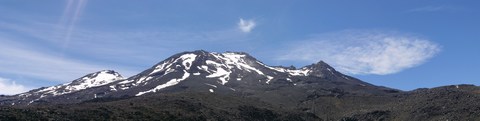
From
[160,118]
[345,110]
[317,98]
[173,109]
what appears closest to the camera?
[160,118]

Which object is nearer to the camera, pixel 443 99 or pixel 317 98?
pixel 443 99

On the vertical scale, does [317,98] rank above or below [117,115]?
above

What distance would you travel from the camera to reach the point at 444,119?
12825 cm

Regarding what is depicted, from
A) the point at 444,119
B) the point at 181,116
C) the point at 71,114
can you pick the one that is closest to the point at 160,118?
the point at 181,116

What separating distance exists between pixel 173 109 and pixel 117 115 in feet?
71.3

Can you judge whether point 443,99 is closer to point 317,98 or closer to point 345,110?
point 345,110

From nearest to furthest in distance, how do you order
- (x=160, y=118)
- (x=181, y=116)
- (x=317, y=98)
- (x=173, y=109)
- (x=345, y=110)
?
(x=160, y=118), (x=181, y=116), (x=173, y=109), (x=345, y=110), (x=317, y=98)

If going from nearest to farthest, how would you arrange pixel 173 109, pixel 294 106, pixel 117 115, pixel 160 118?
pixel 117 115
pixel 160 118
pixel 173 109
pixel 294 106

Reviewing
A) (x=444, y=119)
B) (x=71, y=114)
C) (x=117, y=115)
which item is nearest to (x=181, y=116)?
(x=117, y=115)

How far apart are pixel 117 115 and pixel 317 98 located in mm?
101052

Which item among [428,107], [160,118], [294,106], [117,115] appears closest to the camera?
[117,115]

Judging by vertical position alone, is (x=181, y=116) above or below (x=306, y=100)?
below

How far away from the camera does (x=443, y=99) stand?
5723 inches

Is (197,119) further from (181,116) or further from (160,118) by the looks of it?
(160,118)
